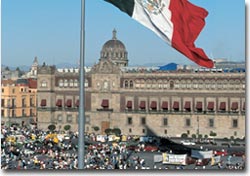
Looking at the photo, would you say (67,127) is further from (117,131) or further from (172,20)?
(172,20)

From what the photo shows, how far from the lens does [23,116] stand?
181 feet

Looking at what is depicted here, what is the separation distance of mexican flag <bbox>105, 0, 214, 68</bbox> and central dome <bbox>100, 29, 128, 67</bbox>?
50.5m

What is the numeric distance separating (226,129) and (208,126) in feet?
4.13

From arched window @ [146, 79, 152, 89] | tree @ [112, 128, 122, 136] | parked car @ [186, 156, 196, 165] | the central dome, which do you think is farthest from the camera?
the central dome

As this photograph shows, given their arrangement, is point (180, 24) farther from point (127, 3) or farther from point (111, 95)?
point (111, 95)

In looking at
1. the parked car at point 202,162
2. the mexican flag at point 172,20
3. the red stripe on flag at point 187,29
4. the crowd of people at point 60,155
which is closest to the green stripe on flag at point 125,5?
the mexican flag at point 172,20

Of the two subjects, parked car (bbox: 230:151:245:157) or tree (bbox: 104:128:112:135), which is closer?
parked car (bbox: 230:151:245:157)

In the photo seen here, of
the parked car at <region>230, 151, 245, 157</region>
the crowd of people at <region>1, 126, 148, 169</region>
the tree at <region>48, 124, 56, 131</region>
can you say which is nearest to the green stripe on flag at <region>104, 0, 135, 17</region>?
the crowd of people at <region>1, 126, 148, 169</region>

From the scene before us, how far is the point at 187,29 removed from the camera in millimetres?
8898

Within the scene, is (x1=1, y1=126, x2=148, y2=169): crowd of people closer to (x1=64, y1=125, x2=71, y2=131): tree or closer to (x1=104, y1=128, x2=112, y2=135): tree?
(x1=104, y1=128, x2=112, y2=135): tree

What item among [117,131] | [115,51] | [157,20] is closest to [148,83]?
[117,131]

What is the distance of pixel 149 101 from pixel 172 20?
128 ft

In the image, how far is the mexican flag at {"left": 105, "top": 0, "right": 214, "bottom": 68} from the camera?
873 centimetres

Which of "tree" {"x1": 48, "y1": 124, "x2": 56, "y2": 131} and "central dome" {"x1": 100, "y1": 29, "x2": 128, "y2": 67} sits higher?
"central dome" {"x1": 100, "y1": 29, "x2": 128, "y2": 67}
